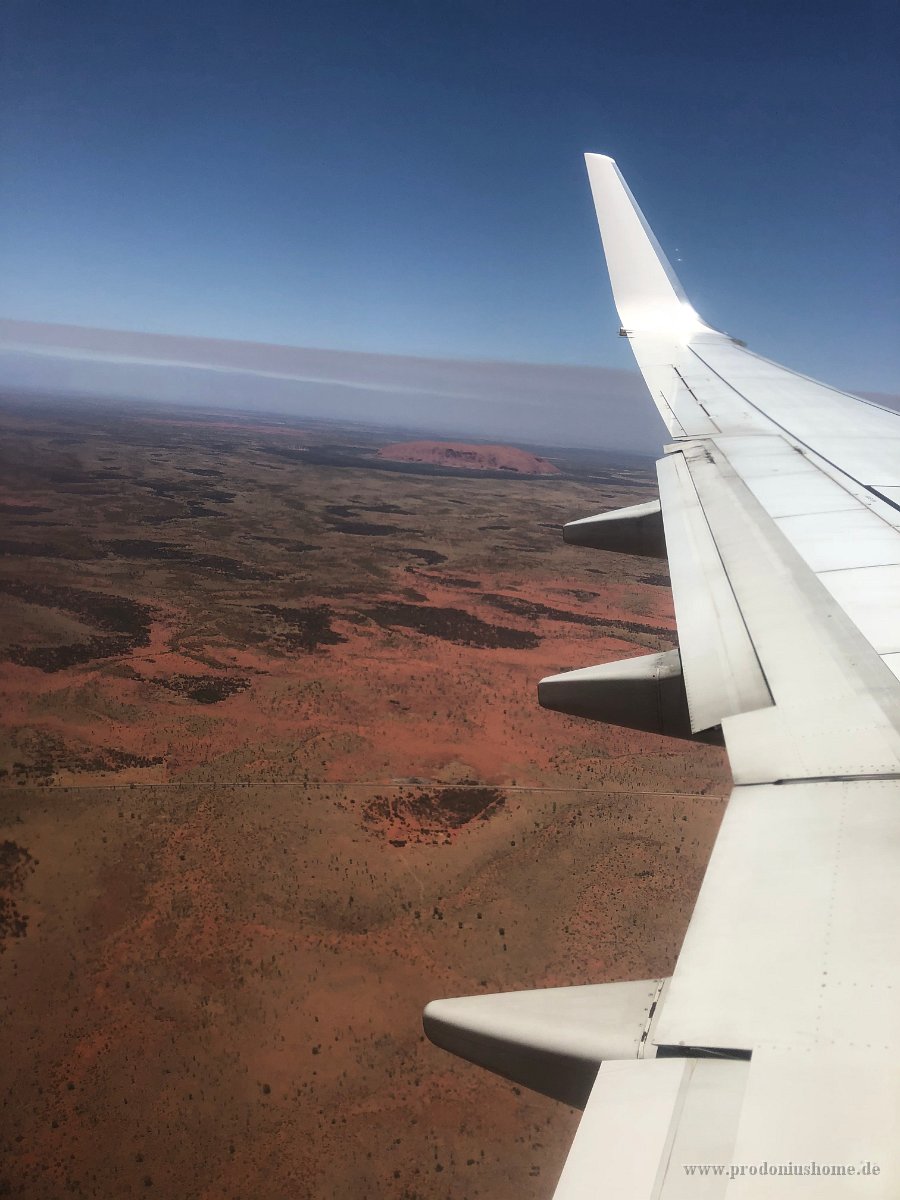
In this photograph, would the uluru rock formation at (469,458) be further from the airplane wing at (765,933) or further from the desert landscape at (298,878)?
the airplane wing at (765,933)

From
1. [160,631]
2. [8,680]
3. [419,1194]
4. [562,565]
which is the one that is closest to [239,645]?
[160,631]

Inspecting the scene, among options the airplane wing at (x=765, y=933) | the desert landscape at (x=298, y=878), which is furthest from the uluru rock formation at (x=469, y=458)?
the airplane wing at (x=765, y=933)

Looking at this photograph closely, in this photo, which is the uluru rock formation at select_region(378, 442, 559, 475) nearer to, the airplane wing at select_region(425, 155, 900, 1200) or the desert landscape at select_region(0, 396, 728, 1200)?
the desert landscape at select_region(0, 396, 728, 1200)

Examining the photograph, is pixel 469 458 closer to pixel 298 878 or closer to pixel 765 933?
pixel 298 878

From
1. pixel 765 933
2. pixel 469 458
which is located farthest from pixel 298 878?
pixel 469 458

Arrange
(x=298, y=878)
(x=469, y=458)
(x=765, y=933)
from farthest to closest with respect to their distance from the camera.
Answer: (x=469, y=458) → (x=298, y=878) → (x=765, y=933)

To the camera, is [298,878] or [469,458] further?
[469,458]

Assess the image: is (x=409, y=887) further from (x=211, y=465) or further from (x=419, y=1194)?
(x=211, y=465)
